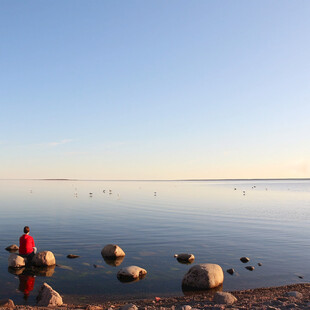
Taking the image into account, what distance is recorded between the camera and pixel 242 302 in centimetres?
1380

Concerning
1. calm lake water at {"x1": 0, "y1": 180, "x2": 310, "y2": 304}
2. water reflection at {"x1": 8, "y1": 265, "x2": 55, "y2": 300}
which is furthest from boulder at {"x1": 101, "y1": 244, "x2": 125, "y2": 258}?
water reflection at {"x1": 8, "y1": 265, "x2": 55, "y2": 300}

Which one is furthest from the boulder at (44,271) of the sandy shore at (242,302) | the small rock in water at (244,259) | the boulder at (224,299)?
the small rock in water at (244,259)

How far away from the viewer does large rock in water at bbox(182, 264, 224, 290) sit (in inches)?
676

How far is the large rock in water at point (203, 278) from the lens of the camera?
56.3ft

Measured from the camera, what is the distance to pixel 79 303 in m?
15.1

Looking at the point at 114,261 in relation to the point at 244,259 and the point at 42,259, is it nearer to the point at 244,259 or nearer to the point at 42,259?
the point at 42,259

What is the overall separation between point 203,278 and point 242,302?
12.0ft

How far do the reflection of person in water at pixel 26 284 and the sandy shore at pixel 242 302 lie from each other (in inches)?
141

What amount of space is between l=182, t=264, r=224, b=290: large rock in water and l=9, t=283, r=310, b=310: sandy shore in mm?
1011

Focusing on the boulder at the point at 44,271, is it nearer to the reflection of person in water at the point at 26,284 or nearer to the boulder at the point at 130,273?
the reflection of person in water at the point at 26,284

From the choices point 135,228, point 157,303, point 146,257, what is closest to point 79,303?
point 157,303

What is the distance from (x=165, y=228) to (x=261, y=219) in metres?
17.4

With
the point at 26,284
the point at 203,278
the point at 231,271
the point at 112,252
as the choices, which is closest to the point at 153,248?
the point at 112,252

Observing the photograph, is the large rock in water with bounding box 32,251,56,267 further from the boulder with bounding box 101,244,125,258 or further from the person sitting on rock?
the boulder with bounding box 101,244,125,258
